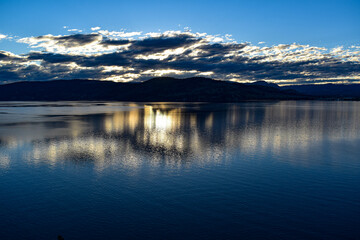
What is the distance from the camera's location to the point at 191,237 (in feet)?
51.6

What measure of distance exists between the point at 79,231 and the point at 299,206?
1481cm

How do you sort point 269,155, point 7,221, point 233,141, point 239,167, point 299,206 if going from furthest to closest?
point 233,141
point 269,155
point 239,167
point 299,206
point 7,221

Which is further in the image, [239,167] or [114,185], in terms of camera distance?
[239,167]

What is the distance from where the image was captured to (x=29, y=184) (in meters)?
24.2

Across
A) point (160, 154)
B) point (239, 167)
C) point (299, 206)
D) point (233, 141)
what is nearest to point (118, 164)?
point (160, 154)

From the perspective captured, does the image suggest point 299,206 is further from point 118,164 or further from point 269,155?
point 118,164

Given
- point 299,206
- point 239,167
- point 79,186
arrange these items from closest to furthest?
1. point 299,206
2. point 79,186
3. point 239,167

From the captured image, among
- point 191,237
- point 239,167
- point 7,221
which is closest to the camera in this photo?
point 191,237

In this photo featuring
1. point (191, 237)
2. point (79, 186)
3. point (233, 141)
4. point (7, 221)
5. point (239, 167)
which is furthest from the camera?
point (233, 141)

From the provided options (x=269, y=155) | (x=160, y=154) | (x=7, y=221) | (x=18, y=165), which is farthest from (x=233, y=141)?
(x=7, y=221)

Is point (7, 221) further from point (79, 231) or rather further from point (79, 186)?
point (79, 186)

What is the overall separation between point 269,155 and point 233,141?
1076 centimetres

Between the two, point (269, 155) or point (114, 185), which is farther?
point (269, 155)

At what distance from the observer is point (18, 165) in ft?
99.9
